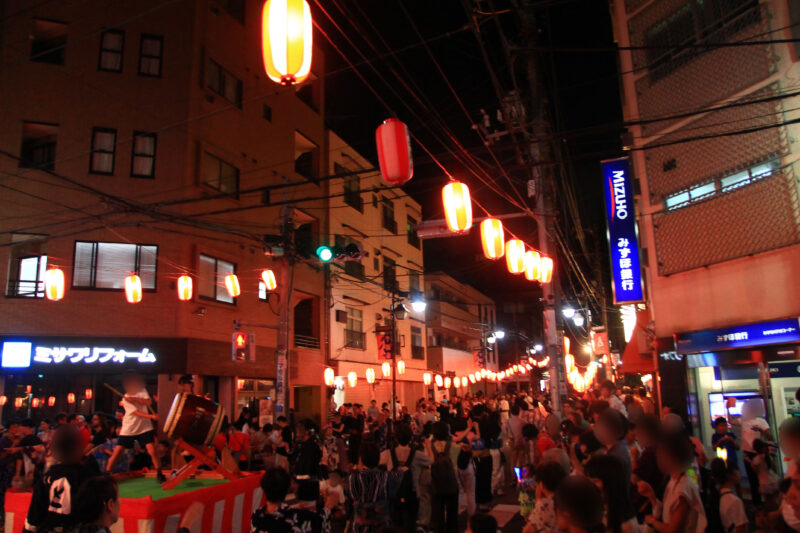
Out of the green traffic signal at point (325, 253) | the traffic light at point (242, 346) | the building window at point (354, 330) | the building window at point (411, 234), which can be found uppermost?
the building window at point (411, 234)

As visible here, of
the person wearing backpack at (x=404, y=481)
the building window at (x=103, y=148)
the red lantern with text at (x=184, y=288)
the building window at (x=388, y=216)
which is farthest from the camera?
the building window at (x=388, y=216)

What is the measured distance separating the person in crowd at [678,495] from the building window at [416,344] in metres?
33.3

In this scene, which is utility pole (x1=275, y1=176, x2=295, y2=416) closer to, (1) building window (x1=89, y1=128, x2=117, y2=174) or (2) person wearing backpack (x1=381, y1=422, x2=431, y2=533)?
(1) building window (x1=89, y1=128, x2=117, y2=174)

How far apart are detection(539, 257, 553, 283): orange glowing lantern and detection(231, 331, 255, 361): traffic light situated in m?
10.3

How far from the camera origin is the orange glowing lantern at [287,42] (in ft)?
22.1

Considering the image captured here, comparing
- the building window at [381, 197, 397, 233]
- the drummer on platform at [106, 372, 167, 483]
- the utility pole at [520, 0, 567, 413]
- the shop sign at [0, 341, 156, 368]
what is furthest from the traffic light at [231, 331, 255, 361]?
the building window at [381, 197, 397, 233]

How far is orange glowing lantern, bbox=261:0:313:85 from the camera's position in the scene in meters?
6.75

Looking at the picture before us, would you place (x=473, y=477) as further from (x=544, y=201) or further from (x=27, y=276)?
(x=27, y=276)

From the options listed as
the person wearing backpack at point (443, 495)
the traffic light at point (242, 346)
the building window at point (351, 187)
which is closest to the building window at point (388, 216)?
the building window at point (351, 187)

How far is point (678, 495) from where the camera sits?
4547mm

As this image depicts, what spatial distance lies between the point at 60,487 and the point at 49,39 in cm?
2020

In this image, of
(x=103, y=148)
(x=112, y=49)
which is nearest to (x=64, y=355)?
(x=103, y=148)

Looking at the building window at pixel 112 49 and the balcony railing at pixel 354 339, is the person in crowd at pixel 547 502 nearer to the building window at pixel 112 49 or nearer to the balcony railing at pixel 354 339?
the building window at pixel 112 49

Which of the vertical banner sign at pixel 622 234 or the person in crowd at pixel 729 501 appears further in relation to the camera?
the vertical banner sign at pixel 622 234
